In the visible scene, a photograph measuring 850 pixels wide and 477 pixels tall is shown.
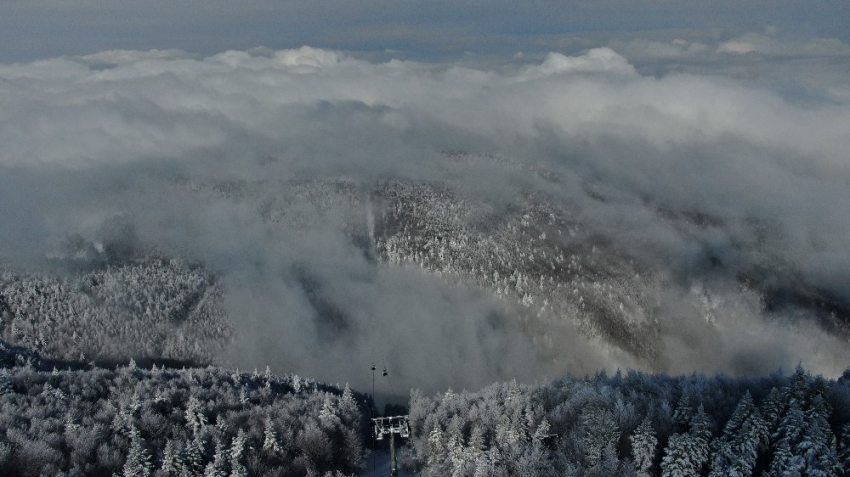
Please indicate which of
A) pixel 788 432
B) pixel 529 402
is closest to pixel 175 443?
pixel 529 402

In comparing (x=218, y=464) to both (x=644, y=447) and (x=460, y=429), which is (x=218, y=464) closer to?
(x=460, y=429)

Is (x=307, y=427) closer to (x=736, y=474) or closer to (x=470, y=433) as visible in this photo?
(x=470, y=433)

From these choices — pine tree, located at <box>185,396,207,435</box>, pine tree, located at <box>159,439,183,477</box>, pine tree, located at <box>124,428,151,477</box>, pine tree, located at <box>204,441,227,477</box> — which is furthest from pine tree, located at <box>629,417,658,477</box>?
pine tree, located at <box>124,428,151,477</box>

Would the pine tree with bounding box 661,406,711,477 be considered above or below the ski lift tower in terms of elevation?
above

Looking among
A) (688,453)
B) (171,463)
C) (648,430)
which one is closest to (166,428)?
(171,463)

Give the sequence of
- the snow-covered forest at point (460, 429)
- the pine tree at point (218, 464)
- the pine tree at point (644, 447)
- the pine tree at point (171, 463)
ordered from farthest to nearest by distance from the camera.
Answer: the pine tree at point (218, 464), the pine tree at point (171, 463), the pine tree at point (644, 447), the snow-covered forest at point (460, 429)

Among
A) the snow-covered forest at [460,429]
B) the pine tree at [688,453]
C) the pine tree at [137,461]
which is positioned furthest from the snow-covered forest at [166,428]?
the pine tree at [688,453]

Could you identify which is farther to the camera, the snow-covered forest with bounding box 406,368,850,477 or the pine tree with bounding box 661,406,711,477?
the pine tree with bounding box 661,406,711,477

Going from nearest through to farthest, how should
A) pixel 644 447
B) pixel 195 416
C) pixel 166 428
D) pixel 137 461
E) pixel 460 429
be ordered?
pixel 644 447 < pixel 137 461 < pixel 166 428 < pixel 195 416 < pixel 460 429

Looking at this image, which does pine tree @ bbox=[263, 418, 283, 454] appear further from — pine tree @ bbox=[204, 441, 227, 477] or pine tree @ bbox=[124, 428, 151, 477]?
pine tree @ bbox=[124, 428, 151, 477]

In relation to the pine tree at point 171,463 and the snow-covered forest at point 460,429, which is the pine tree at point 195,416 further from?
the pine tree at point 171,463

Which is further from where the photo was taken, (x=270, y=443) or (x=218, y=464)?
(x=270, y=443)
